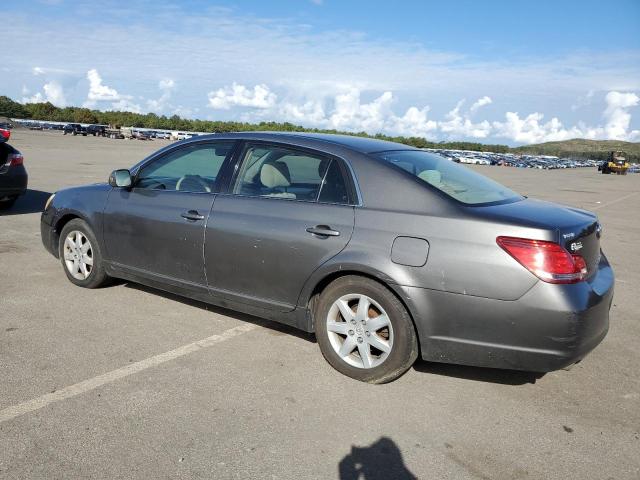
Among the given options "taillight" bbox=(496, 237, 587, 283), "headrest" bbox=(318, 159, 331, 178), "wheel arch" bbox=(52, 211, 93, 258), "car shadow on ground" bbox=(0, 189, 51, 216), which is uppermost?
"headrest" bbox=(318, 159, 331, 178)

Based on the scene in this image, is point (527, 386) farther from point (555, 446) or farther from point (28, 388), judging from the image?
point (28, 388)

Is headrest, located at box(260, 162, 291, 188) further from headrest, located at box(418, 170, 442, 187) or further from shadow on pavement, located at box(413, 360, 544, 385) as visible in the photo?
shadow on pavement, located at box(413, 360, 544, 385)

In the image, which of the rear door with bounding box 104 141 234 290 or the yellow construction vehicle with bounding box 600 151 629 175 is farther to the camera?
the yellow construction vehicle with bounding box 600 151 629 175

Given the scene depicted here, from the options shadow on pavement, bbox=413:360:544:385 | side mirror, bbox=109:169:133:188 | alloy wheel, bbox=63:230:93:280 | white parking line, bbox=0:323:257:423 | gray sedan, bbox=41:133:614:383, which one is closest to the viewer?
white parking line, bbox=0:323:257:423

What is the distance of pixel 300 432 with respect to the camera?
3139 millimetres

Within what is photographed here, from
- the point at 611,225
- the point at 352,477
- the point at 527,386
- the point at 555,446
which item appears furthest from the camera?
the point at 611,225

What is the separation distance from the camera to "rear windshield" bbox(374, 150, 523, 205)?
3.88 meters

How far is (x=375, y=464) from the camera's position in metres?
2.88

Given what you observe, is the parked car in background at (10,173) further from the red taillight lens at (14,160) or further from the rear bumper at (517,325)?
the rear bumper at (517,325)

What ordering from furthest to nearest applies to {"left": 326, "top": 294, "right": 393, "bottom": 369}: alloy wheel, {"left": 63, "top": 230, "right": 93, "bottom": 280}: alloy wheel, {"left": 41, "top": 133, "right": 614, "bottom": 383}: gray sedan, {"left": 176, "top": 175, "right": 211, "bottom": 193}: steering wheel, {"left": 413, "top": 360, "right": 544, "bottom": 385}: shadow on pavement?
{"left": 63, "top": 230, "right": 93, "bottom": 280}: alloy wheel
{"left": 176, "top": 175, "right": 211, "bottom": 193}: steering wheel
{"left": 413, "top": 360, "right": 544, "bottom": 385}: shadow on pavement
{"left": 326, "top": 294, "right": 393, "bottom": 369}: alloy wheel
{"left": 41, "top": 133, "right": 614, "bottom": 383}: gray sedan

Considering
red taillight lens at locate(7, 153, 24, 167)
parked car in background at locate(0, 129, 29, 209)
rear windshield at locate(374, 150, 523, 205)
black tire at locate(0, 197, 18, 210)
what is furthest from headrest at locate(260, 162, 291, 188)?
black tire at locate(0, 197, 18, 210)

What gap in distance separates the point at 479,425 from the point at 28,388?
8.85 ft

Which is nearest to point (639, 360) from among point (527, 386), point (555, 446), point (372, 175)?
point (527, 386)

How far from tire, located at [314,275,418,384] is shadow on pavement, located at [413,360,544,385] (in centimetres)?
44
